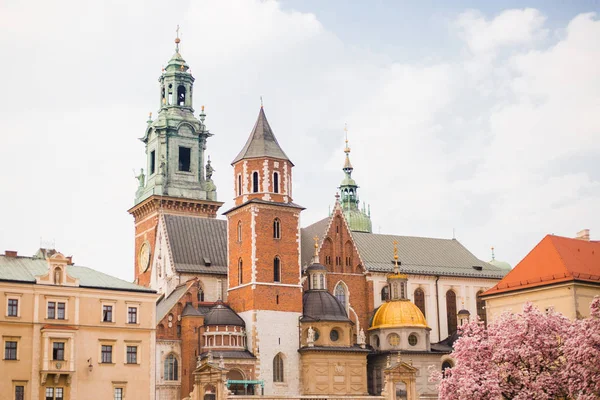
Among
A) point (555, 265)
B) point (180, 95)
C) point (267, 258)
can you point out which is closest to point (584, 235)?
point (555, 265)

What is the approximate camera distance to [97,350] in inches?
2518

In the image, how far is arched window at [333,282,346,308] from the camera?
3278 inches

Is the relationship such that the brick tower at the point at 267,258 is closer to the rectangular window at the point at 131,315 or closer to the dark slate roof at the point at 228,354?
the dark slate roof at the point at 228,354

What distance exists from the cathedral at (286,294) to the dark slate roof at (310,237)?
0.14 m

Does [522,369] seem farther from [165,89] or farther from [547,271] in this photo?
[165,89]

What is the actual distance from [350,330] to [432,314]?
14.4m

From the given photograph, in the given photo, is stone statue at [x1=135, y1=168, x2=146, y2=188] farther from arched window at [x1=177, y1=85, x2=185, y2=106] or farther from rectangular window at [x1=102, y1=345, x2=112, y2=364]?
rectangular window at [x1=102, y1=345, x2=112, y2=364]

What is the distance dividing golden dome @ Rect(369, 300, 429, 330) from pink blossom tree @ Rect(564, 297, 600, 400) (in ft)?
114

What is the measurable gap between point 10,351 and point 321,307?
25925 mm

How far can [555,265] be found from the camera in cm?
7275

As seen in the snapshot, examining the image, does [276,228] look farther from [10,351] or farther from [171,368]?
[10,351]

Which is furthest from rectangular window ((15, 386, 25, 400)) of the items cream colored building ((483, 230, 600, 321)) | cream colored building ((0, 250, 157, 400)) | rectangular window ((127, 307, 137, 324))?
cream colored building ((483, 230, 600, 321))

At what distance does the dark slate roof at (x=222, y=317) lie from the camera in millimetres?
73500

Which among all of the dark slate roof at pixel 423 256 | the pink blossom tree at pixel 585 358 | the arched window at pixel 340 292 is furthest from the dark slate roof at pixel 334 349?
the pink blossom tree at pixel 585 358
